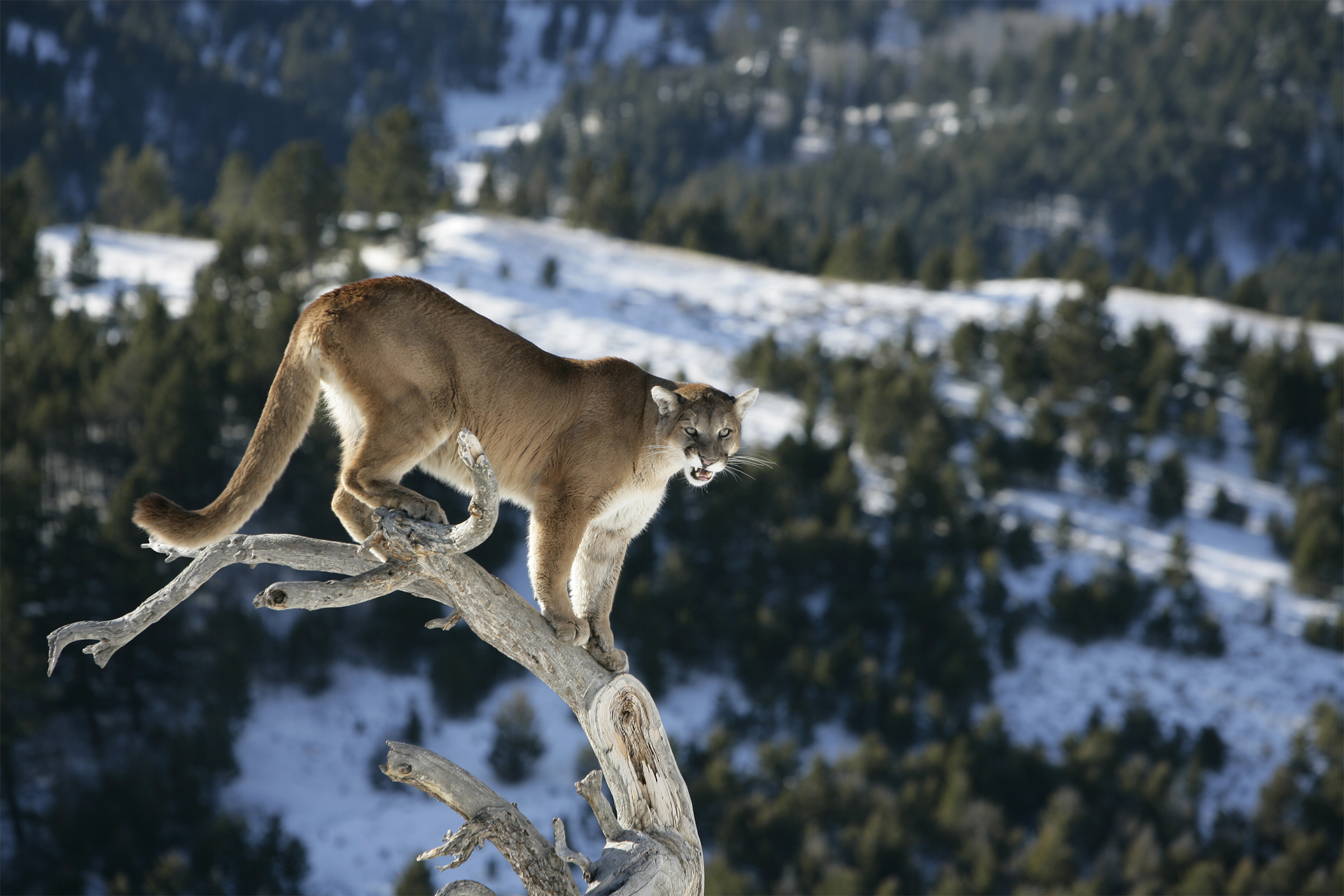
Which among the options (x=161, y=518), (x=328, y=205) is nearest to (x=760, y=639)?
(x=161, y=518)

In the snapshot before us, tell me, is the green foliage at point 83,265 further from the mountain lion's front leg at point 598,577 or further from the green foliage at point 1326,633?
the green foliage at point 1326,633

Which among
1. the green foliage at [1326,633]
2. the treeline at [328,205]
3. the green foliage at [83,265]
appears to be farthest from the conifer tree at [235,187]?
the green foliage at [1326,633]

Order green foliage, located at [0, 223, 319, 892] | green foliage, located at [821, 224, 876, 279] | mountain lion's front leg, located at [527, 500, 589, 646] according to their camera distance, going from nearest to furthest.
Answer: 1. mountain lion's front leg, located at [527, 500, 589, 646]
2. green foliage, located at [0, 223, 319, 892]
3. green foliage, located at [821, 224, 876, 279]

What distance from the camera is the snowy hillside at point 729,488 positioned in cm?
2783

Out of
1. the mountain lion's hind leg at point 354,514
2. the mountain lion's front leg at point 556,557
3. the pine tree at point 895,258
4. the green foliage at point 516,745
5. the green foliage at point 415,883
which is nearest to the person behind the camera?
the mountain lion's hind leg at point 354,514

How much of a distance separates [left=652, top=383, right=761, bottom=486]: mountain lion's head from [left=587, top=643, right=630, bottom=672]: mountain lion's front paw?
4.28 ft

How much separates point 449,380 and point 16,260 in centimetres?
4490

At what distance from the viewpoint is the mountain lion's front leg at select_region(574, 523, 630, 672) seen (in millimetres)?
6832

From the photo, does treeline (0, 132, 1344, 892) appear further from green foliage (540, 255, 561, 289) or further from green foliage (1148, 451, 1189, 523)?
green foliage (540, 255, 561, 289)

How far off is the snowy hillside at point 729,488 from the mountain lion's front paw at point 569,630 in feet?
65.3

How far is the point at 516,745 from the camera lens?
2797 cm

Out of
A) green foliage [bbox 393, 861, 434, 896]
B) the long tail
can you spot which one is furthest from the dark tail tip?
green foliage [bbox 393, 861, 434, 896]

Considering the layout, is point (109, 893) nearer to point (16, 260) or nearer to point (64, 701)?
point (64, 701)

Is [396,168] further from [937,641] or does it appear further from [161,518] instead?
[161,518]
